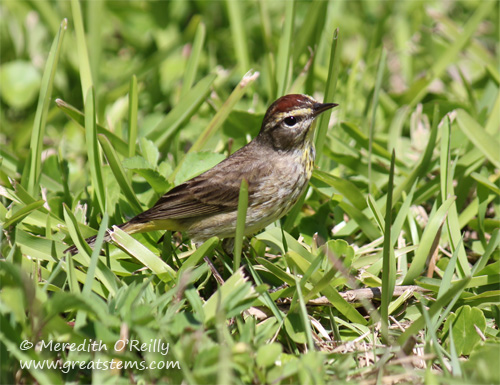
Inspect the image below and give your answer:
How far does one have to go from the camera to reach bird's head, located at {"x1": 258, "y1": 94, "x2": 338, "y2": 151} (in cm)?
383

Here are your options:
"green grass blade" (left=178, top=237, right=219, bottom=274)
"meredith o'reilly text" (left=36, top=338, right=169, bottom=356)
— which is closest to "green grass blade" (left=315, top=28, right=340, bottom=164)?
"green grass blade" (left=178, top=237, right=219, bottom=274)

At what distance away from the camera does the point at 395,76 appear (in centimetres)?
632

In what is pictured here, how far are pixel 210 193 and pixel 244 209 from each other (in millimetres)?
998

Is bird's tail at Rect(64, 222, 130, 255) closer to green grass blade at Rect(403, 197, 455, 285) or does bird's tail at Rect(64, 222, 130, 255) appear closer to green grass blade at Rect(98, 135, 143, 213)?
green grass blade at Rect(98, 135, 143, 213)

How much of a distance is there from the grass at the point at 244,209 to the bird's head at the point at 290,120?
0.38 feet

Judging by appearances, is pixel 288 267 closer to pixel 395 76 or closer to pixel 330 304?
pixel 330 304

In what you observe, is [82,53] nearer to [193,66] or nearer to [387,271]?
[193,66]

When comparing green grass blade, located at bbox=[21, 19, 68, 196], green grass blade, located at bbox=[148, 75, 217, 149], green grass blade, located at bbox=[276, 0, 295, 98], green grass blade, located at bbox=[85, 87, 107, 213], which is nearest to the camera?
green grass blade, located at bbox=[21, 19, 68, 196]

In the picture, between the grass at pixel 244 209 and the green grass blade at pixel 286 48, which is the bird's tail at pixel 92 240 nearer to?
the grass at pixel 244 209

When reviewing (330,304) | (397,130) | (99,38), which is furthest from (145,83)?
(330,304)

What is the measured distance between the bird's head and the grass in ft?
0.38

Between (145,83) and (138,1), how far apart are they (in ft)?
4.69

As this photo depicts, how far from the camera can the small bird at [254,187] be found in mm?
3695

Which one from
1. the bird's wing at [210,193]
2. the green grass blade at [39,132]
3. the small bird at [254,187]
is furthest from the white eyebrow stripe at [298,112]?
the green grass blade at [39,132]
